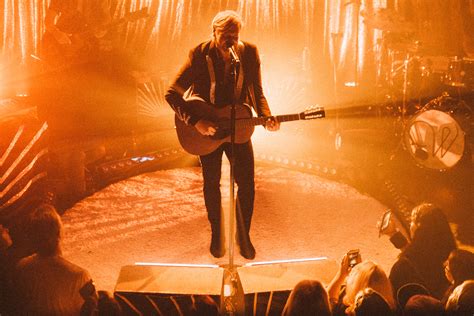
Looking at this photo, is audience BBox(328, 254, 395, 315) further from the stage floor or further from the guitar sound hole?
the guitar sound hole

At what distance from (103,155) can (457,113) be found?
15.5 ft

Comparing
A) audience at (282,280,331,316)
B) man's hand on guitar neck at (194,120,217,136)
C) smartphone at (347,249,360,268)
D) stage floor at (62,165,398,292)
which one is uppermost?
man's hand on guitar neck at (194,120,217,136)

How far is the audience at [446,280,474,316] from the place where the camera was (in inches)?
114

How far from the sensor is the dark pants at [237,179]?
3.95 meters

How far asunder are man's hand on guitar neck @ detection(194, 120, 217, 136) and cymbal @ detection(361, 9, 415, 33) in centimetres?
546

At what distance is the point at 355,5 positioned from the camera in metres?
9.45

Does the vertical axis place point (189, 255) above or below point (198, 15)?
below

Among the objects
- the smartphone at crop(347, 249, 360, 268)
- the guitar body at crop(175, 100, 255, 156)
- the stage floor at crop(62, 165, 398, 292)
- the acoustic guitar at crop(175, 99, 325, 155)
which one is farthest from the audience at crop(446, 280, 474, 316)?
the guitar body at crop(175, 100, 255, 156)

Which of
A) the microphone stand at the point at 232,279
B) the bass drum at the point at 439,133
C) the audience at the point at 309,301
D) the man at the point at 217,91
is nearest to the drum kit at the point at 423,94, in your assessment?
the bass drum at the point at 439,133

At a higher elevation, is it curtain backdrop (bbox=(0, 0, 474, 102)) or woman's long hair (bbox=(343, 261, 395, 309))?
curtain backdrop (bbox=(0, 0, 474, 102))

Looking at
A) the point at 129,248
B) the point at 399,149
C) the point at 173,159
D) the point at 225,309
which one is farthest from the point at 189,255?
the point at 399,149

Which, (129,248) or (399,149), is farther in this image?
(399,149)

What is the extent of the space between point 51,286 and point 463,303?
8.08 feet

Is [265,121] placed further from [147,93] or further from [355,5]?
[355,5]
